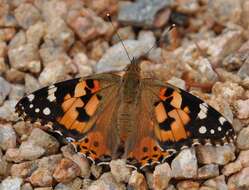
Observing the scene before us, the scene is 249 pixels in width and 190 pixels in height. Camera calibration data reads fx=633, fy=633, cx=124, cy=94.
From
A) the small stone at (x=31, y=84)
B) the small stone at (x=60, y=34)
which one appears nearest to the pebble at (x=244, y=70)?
the small stone at (x=60, y=34)

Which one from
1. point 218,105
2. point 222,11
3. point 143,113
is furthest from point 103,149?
point 222,11

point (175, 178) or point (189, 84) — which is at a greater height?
point (189, 84)

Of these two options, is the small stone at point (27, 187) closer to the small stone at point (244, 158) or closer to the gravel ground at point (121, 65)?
the gravel ground at point (121, 65)

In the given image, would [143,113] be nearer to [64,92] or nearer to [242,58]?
[64,92]

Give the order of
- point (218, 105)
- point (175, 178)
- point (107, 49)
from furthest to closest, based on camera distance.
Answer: point (107, 49) → point (218, 105) → point (175, 178)

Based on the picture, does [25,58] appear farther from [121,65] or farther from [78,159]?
[78,159]

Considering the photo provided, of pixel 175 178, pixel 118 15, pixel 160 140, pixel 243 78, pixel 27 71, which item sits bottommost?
pixel 175 178

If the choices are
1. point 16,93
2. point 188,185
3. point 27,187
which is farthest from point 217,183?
point 16,93

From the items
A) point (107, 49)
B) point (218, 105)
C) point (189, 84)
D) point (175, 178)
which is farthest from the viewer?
point (107, 49)
